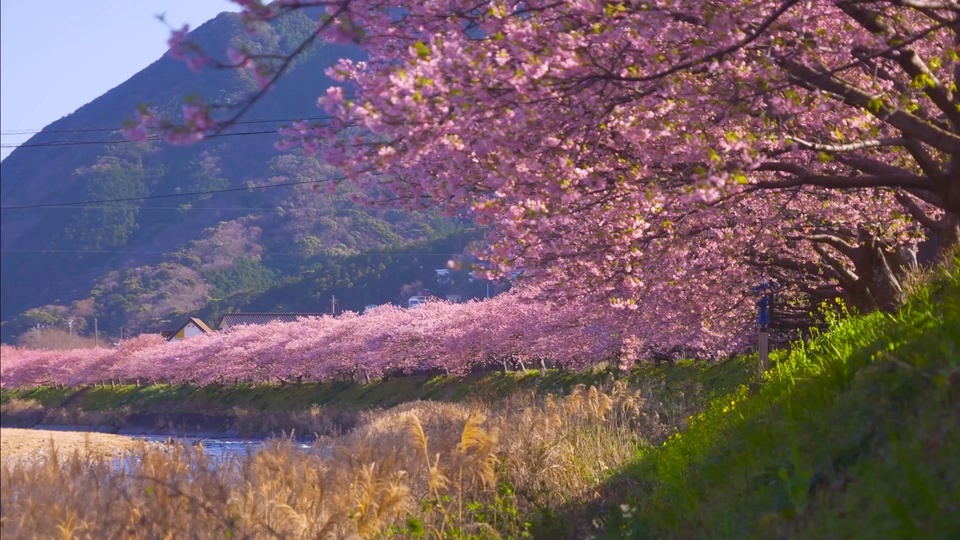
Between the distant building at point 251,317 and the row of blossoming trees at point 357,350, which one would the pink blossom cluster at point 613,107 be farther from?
the distant building at point 251,317

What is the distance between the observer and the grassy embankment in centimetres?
479

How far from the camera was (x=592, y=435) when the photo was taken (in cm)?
1305

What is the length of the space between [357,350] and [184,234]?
98.0 metres

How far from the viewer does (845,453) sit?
5.52 metres

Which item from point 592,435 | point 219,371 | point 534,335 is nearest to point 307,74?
point 219,371

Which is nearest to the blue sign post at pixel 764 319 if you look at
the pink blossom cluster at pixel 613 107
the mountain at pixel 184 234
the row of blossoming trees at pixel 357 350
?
the pink blossom cluster at pixel 613 107

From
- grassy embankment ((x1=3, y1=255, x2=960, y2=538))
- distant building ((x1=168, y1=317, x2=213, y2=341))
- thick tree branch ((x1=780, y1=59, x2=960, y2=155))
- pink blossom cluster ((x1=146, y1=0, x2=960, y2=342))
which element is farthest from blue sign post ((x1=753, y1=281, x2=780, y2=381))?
distant building ((x1=168, y1=317, x2=213, y2=341))

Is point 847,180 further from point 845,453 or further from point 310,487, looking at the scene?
point 310,487

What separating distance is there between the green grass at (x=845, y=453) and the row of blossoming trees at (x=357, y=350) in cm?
1350

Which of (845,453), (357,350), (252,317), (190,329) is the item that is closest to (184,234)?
(252,317)

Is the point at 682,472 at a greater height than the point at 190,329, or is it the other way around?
the point at 190,329

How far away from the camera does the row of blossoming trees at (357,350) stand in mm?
35969

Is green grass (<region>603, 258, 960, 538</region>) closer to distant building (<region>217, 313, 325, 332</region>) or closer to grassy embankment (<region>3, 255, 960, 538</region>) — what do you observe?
grassy embankment (<region>3, 255, 960, 538</region>)

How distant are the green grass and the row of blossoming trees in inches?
531
